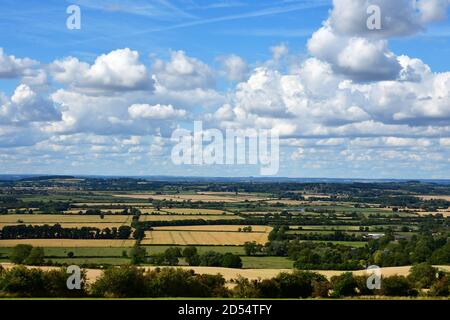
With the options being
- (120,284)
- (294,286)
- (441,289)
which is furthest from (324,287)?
(120,284)

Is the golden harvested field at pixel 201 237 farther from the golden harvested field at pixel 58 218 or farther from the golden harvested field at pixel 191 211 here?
the golden harvested field at pixel 191 211

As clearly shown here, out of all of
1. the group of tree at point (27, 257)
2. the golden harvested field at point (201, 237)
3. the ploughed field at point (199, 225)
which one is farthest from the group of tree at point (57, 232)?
the group of tree at point (27, 257)

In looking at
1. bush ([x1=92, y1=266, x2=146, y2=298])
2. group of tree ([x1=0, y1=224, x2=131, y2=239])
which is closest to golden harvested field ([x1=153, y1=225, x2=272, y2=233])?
group of tree ([x1=0, y1=224, x2=131, y2=239])

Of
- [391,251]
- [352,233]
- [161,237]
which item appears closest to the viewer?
[391,251]

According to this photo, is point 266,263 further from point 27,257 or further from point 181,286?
point 181,286
